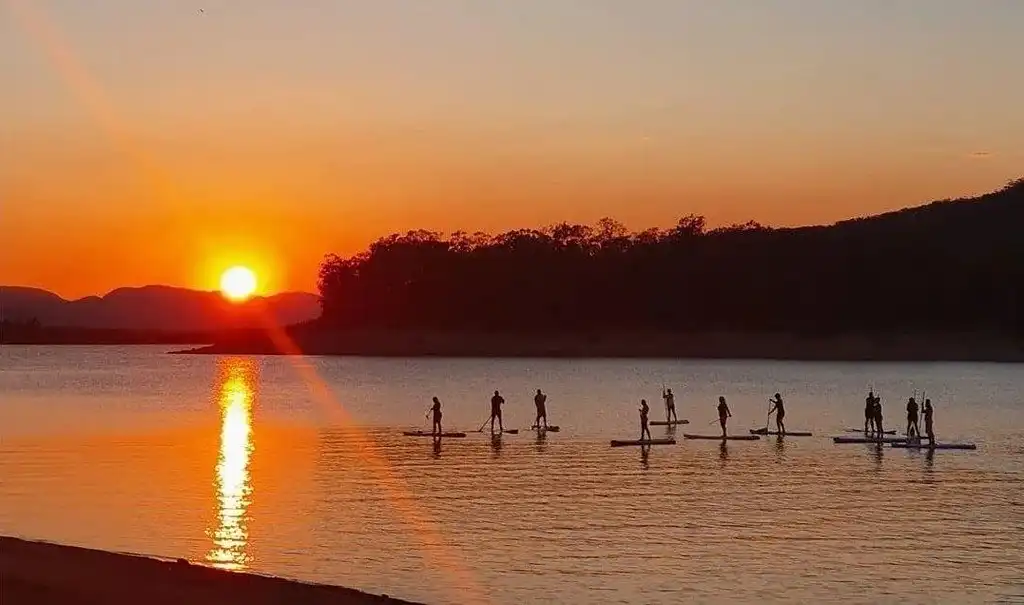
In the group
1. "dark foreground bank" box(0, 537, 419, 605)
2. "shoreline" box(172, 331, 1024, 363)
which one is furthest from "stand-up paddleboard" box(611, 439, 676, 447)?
"shoreline" box(172, 331, 1024, 363)

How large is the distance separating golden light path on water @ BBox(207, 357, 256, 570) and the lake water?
0.10m

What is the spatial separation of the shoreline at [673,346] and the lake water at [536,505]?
80018 mm

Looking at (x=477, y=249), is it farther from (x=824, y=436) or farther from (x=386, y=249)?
(x=824, y=436)

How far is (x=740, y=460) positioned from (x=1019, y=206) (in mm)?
164183

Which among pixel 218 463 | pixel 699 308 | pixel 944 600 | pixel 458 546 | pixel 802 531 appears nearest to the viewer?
pixel 944 600

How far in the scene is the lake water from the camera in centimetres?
1983

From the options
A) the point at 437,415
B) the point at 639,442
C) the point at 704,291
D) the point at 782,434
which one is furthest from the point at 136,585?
the point at 704,291

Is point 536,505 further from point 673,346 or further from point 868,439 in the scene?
point 673,346

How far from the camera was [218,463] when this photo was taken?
36.9m

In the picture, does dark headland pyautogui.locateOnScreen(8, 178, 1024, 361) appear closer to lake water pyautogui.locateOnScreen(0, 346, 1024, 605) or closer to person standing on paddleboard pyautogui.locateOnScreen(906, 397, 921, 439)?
lake water pyautogui.locateOnScreen(0, 346, 1024, 605)

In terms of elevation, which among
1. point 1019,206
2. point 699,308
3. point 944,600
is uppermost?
point 1019,206

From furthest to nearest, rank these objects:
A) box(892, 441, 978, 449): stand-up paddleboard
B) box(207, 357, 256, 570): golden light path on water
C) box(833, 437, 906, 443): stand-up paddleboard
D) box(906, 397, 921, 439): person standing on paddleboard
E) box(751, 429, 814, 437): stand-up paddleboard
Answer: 1. box(751, 429, 814, 437): stand-up paddleboard
2. box(833, 437, 906, 443): stand-up paddleboard
3. box(906, 397, 921, 439): person standing on paddleboard
4. box(892, 441, 978, 449): stand-up paddleboard
5. box(207, 357, 256, 570): golden light path on water

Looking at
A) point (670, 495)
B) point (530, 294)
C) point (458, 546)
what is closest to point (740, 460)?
point (670, 495)

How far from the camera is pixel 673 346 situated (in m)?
154
